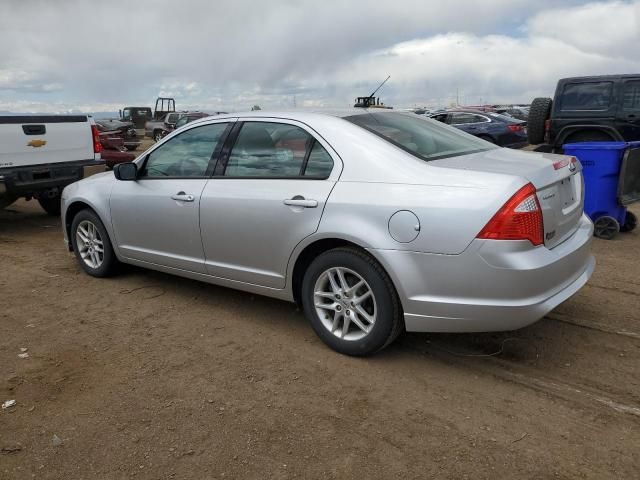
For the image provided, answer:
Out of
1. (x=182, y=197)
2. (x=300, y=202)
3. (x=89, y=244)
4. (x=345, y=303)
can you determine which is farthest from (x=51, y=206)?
(x=345, y=303)

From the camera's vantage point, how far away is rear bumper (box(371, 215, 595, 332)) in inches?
117

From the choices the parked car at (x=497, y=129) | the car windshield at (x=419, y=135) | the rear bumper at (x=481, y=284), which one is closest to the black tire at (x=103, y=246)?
the car windshield at (x=419, y=135)

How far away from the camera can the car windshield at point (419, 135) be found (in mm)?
3574

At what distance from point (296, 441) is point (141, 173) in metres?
2.91

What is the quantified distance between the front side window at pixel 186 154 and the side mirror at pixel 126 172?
0.27 feet

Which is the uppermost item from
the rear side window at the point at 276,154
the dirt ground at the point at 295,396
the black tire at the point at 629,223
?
the rear side window at the point at 276,154

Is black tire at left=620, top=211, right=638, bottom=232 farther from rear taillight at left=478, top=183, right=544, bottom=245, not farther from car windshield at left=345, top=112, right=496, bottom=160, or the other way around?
rear taillight at left=478, top=183, right=544, bottom=245

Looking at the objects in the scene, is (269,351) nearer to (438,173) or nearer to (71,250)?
(438,173)

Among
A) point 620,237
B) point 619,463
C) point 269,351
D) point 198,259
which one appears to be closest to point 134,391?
point 269,351

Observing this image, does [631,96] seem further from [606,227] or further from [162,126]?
[162,126]

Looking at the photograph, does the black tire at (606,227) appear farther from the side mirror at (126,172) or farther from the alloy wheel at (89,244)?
the alloy wheel at (89,244)

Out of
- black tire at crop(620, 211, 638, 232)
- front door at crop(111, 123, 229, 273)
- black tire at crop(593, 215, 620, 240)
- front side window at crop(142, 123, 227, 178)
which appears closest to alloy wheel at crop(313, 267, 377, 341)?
front door at crop(111, 123, 229, 273)

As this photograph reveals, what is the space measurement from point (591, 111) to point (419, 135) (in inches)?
275

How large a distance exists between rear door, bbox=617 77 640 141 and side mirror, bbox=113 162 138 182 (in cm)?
802
